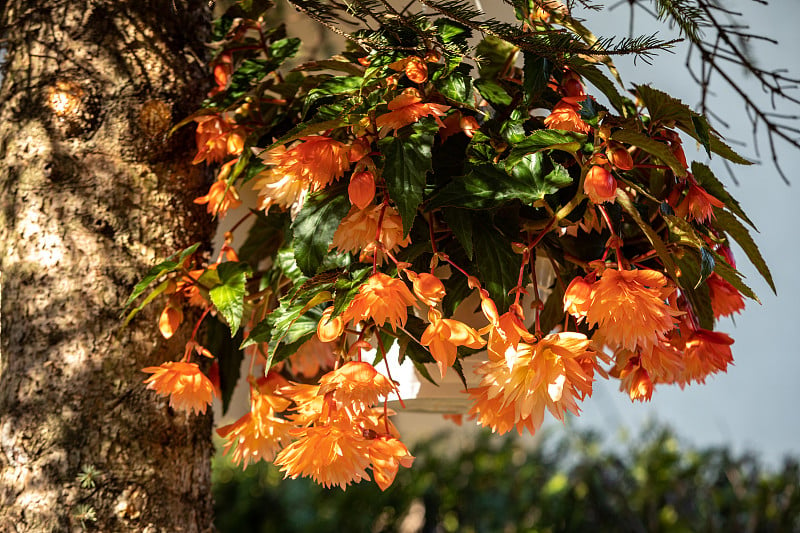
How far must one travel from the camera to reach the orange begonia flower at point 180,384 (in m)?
0.69

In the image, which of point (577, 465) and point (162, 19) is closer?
point (162, 19)

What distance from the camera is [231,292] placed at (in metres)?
0.73

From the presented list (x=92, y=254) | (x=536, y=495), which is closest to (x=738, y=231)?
(x=92, y=254)

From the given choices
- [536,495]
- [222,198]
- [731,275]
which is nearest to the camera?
[731,275]

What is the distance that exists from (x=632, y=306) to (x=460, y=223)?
16cm

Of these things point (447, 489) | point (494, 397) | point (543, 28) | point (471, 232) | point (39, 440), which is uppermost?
point (543, 28)

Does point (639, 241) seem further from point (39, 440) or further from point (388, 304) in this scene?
point (39, 440)

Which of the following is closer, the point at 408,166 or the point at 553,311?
the point at 408,166

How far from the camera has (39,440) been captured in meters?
0.71

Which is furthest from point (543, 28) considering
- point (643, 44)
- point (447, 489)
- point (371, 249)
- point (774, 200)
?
point (774, 200)

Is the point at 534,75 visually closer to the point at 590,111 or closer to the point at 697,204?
the point at 590,111

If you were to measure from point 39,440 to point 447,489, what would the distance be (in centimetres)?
144

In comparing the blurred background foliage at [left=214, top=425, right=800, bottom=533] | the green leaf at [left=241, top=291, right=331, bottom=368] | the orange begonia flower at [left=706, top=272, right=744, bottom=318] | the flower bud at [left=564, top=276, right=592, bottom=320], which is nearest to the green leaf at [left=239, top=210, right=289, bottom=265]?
the green leaf at [left=241, top=291, right=331, bottom=368]

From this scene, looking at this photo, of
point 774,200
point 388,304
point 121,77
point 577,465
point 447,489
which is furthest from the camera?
point 774,200
